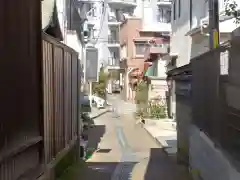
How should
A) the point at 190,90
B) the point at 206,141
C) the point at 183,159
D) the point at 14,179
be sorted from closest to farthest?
the point at 14,179
the point at 206,141
the point at 190,90
the point at 183,159

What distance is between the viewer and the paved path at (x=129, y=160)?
36.0ft

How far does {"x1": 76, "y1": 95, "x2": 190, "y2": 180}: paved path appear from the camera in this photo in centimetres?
1098

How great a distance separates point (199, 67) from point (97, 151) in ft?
26.8

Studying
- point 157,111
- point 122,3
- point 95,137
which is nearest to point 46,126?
point 95,137

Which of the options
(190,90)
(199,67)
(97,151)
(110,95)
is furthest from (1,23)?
(110,95)

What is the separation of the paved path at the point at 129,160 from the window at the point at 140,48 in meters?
29.0

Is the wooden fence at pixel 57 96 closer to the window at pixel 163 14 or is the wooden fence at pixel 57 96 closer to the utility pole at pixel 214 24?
the utility pole at pixel 214 24

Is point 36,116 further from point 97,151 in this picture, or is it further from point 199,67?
point 97,151

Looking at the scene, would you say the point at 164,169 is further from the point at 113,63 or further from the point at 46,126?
the point at 113,63

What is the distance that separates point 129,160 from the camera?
1456 centimetres

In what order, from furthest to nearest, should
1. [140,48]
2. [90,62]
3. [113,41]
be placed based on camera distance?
1. [113,41]
2. [140,48]
3. [90,62]

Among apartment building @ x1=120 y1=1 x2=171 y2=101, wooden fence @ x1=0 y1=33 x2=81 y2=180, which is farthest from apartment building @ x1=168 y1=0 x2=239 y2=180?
apartment building @ x1=120 y1=1 x2=171 y2=101

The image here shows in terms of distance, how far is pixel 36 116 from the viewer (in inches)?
249

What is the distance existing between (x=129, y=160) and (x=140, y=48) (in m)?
39.3
